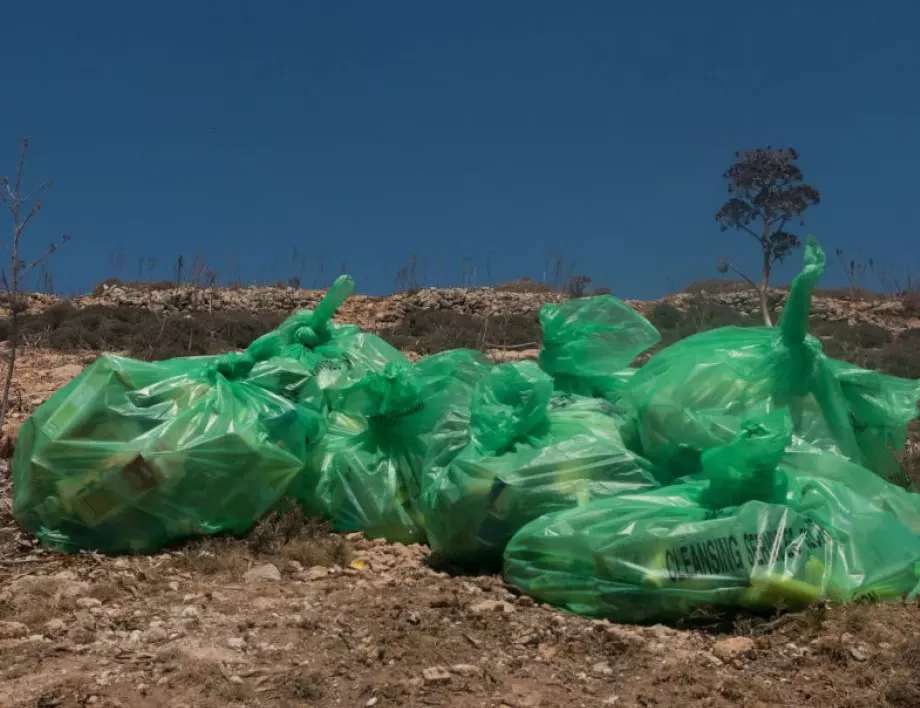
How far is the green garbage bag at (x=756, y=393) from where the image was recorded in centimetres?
298

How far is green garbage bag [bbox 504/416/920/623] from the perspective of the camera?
96.1 inches

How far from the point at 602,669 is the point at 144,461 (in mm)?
1708

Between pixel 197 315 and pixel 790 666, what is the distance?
10.4m

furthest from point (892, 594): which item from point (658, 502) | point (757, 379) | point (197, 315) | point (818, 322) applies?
point (818, 322)

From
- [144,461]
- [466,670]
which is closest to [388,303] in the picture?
[144,461]

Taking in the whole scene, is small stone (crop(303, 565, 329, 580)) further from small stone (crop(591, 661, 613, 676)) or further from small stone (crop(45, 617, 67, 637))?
small stone (crop(591, 661, 613, 676))

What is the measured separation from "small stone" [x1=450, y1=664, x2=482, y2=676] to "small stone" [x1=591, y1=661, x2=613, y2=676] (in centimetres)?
27

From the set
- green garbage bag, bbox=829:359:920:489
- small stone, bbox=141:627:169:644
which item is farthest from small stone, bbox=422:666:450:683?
green garbage bag, bbox=829:359:920:489

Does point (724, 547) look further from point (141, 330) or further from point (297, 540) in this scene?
point (141, 330)

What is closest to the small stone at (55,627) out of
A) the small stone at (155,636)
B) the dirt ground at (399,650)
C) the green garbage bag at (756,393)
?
the dirt ground at (399,650)

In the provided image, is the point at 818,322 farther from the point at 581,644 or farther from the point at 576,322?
the point at 581,644

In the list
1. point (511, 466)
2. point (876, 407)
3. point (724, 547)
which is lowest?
point (724, 547)

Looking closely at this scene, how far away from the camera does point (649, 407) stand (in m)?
3.05

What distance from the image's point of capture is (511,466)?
295cm
